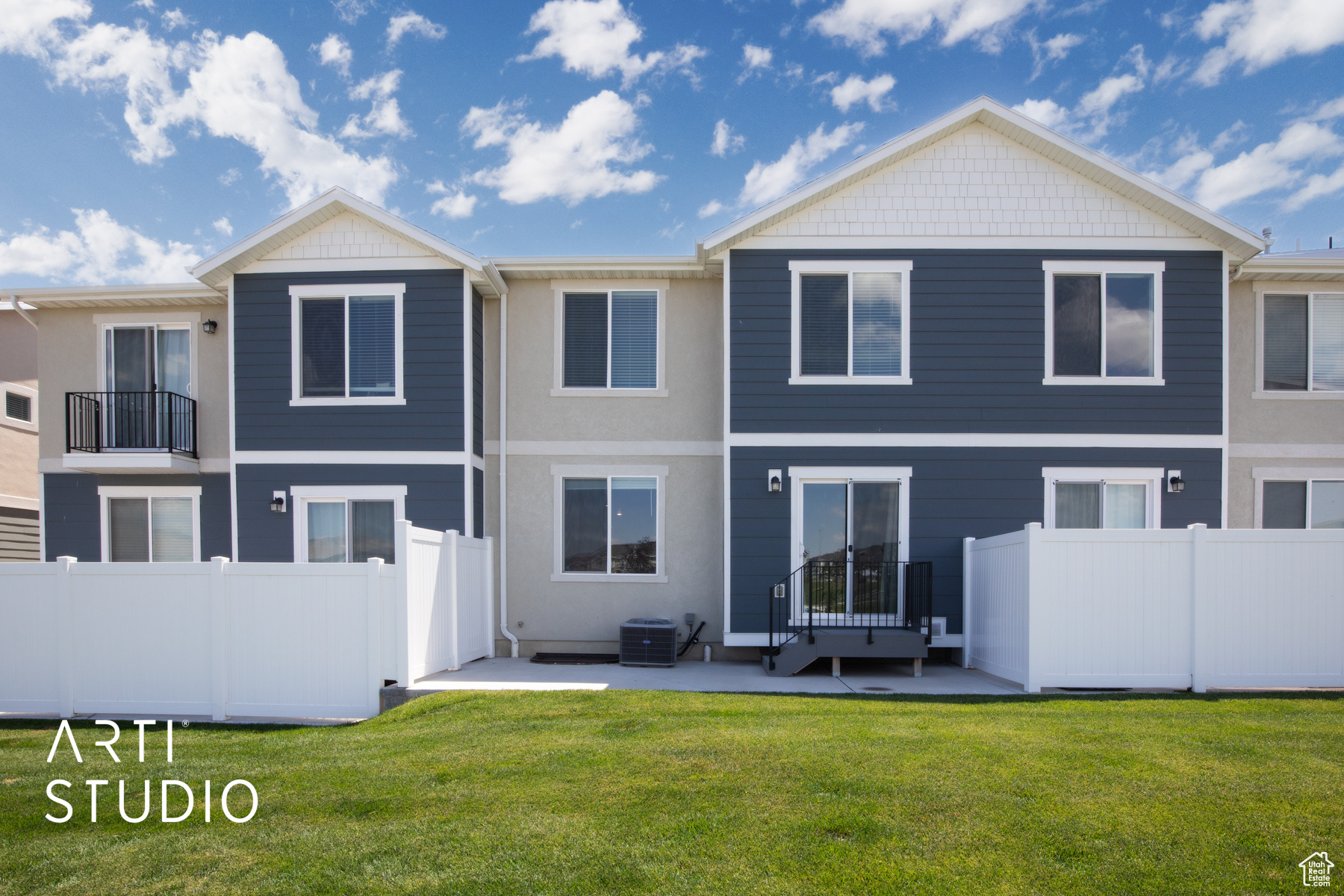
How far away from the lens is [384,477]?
10438 millimetres

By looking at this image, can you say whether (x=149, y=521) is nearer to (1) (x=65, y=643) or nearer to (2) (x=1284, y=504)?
(1) (x=65, y=643)

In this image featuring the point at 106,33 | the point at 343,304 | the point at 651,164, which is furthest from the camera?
the point at 651,164

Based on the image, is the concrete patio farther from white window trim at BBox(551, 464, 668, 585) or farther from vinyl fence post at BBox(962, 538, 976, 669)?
white window trim at BBox(551, 464, 668, 585)

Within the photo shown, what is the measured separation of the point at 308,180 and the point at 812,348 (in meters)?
7.36

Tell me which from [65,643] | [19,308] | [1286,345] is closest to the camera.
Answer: [65,643]

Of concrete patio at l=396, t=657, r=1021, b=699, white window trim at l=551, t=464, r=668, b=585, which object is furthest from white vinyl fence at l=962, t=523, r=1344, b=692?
white window trim at l=551, t=464, r=668, b=585

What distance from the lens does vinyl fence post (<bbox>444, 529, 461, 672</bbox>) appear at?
9180mm

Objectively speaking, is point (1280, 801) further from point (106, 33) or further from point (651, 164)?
point (106, 33)

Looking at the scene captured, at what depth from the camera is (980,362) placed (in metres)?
10.1

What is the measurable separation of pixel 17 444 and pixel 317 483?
9060 mm

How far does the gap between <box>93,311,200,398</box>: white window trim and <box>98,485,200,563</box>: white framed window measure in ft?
4.77

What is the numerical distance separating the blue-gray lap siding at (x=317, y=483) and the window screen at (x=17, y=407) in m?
8.13

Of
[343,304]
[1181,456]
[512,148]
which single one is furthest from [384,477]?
[1181,456]

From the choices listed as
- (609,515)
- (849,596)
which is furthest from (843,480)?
(609,515)
